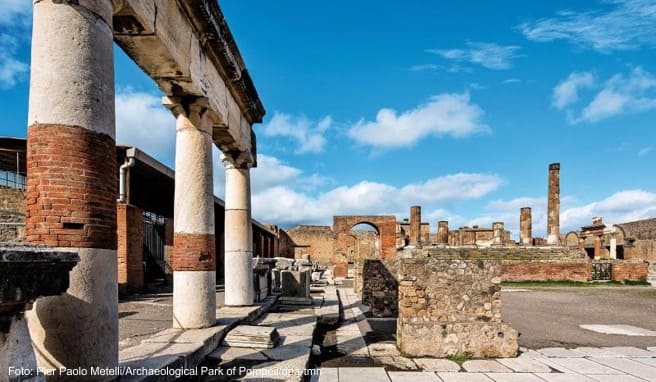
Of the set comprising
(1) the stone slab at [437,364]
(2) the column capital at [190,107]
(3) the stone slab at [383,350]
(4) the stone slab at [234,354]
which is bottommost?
(3) the stone slab at [383,350]

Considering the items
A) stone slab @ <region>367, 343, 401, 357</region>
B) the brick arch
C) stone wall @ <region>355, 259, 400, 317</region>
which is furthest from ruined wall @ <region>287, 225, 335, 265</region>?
stone slab @ <region>367, 343, 401, 357</region>

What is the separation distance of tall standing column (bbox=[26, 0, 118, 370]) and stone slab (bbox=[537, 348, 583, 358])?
6.16m

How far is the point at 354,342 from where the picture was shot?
24.0 feet

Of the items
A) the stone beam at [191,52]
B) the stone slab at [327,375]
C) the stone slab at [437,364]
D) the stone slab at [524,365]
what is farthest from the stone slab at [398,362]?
the stone beam at [191,52]

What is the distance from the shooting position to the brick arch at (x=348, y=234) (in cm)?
2900

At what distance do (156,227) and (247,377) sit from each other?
47.3ft

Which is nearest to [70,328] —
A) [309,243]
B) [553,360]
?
[553,360]

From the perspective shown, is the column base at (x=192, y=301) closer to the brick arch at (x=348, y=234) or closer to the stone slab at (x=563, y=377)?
the stone slab at (x=563, y=377)

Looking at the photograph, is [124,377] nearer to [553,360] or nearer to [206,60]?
[206,60]

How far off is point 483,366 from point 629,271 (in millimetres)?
20796

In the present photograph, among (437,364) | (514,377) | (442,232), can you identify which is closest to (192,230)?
(437,364)

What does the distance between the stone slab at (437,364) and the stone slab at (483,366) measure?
0.52ft

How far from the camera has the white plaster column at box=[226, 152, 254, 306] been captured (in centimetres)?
832

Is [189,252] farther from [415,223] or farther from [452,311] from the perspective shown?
[415,223]
